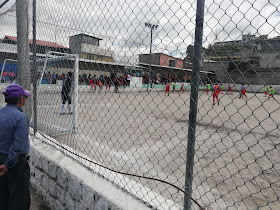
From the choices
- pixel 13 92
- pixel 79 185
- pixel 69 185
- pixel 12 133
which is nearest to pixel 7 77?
pixel 13 92

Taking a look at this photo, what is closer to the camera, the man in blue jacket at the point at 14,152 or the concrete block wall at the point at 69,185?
the concrete block wall at the point at 69,185

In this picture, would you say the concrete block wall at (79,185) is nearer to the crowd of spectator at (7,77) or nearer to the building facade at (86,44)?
the building facade at (86,44)

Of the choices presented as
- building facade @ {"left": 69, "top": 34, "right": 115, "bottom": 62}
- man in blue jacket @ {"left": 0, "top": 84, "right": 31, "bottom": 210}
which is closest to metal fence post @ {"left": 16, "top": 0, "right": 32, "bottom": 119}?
building facade @ {"left": 69, "top": 34, "right": 115, "bottom": 62}

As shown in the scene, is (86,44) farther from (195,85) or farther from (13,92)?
(195,85)

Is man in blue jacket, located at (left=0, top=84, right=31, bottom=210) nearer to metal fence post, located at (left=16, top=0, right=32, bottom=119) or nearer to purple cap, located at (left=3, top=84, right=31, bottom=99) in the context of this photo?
purple cap, located at (left=3, top=84, right=31, bottom=99)

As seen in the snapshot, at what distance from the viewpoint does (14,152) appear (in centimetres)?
199

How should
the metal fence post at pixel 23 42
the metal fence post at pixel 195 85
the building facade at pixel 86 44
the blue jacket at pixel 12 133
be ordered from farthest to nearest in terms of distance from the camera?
1. the metal fence post at pixel 23 42
2. the building facade at pixel 86 44
3. the blue jacket at pixel 12 133
4. the metal fence post at pixel 195 85

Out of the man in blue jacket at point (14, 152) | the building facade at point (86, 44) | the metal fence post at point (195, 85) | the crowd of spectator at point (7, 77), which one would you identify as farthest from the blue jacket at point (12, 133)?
the crowd of spectator at point (7, 77)

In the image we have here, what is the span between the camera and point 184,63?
1.35 m

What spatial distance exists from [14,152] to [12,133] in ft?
0.67

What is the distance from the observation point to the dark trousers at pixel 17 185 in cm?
213

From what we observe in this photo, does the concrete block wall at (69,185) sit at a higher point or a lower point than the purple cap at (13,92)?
lower

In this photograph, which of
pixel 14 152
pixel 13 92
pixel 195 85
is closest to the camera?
pixel 195 85

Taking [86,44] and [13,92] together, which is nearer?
[13,92]
